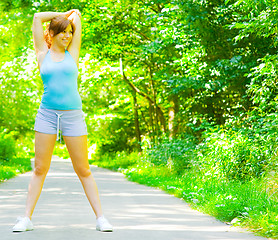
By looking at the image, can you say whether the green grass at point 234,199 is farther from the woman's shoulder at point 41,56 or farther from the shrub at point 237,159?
the woman's shoulder at point 41,56

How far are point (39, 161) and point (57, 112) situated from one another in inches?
21.8

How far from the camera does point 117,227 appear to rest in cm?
593

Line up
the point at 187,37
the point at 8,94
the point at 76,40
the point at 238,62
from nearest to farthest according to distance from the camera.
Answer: the point at 76,40
the point at 238,62
the point at 187,37
the point at 8,94

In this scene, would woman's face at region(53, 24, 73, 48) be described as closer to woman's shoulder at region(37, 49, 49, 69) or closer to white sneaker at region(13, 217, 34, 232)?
woman's shoulder at region(37, 49, 49, 69)

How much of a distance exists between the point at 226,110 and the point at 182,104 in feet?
12.3

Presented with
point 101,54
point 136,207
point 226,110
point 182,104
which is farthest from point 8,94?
point 136,207

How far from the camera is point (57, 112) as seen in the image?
18.0 ft

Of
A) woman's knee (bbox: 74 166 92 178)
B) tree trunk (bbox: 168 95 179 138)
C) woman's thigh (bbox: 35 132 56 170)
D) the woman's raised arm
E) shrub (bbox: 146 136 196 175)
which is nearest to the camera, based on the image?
woman's thigh (bbox: 35 132 56 170)

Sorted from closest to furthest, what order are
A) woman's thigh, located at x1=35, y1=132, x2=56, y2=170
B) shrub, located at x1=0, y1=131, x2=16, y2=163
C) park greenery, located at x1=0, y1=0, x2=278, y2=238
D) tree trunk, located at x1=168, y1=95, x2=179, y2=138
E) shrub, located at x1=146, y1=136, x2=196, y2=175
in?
woman's thigh, located at x1=35, y1=132, x2=56, y2=170 → park greenery, located at x1=0, y1=0, x2=278, y2=238 → shrub, located at x1=146, y1=136, x2=196, y2=175 → tree trunk, located at x1=168, y1=95, x2=179, y2=138 → shrub, located at x1=0, y1=131, x2=16, y2=163

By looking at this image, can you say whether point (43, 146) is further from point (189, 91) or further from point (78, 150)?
Result: point (189, 91)

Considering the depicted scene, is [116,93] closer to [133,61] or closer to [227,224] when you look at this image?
[133,61]

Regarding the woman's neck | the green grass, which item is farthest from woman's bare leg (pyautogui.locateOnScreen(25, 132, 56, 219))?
the green grass

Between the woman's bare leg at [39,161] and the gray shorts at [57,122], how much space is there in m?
0.07

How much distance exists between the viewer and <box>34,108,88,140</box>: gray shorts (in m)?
5.48
